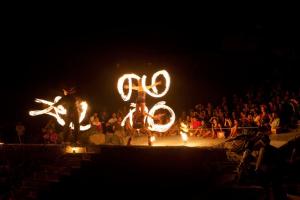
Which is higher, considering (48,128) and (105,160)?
(48,128)

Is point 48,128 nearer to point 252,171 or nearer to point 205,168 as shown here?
point 205,168

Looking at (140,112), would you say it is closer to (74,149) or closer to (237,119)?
(74,149)

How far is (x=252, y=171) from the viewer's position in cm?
1259

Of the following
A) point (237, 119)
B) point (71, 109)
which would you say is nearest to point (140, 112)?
point (71, 109)

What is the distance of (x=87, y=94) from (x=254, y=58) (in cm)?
1004

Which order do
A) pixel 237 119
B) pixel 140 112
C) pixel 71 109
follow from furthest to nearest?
1. pixel 237 119
2. pixel 140 112
3. pixel 71 109

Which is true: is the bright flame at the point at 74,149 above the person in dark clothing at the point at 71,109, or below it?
below

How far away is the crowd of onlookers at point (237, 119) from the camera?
16.9 metres

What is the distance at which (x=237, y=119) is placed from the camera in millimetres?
Answer: 18578

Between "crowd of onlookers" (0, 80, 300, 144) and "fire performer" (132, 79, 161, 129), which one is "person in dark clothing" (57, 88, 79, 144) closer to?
→ "fire performer" (132, 79, 161, 129)

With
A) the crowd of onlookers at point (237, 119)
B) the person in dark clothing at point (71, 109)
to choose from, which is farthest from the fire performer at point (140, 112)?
the person in dark clothing at point (71, 109)

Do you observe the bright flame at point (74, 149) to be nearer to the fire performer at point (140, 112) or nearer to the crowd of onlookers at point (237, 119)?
the fire performer at point (140, 112)

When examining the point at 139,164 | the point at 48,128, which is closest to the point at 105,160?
the point at 139,164

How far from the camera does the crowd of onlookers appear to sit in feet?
55.5
